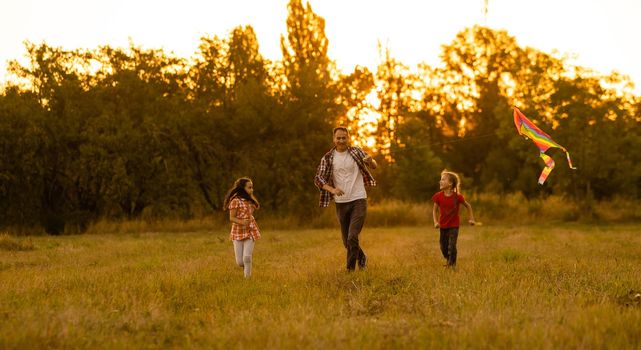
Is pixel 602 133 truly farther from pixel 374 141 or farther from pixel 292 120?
pixel 374 141

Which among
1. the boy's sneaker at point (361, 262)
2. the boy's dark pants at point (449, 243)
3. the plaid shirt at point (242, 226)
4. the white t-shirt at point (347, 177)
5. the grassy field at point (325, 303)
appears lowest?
the grassy field at point (325, 303)

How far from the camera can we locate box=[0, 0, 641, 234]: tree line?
26109mm

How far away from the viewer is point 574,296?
24.1 ft

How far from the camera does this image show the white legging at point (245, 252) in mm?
10281

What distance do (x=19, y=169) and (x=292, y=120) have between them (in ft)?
36.3

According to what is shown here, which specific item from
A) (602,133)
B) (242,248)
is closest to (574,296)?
(242,248)

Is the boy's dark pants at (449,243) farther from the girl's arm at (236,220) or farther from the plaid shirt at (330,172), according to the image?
the girl's arm at (236,220)

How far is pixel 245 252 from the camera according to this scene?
408 inches

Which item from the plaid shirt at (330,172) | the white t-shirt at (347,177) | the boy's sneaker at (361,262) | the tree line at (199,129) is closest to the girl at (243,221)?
the plaid shirt at (330,172)

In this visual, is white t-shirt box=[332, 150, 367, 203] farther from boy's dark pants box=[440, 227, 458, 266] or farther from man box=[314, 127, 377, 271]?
boy's dark pants box=[440, 227, 458, 266]

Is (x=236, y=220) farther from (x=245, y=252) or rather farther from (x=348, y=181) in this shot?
(x=348, y=181)

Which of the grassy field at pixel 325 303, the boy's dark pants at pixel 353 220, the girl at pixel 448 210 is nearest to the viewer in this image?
the grassy field at pixel 325 303

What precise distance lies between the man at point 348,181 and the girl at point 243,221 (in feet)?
4.04

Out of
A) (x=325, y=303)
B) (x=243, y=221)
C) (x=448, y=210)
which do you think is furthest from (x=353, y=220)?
(x=325, y=303)
